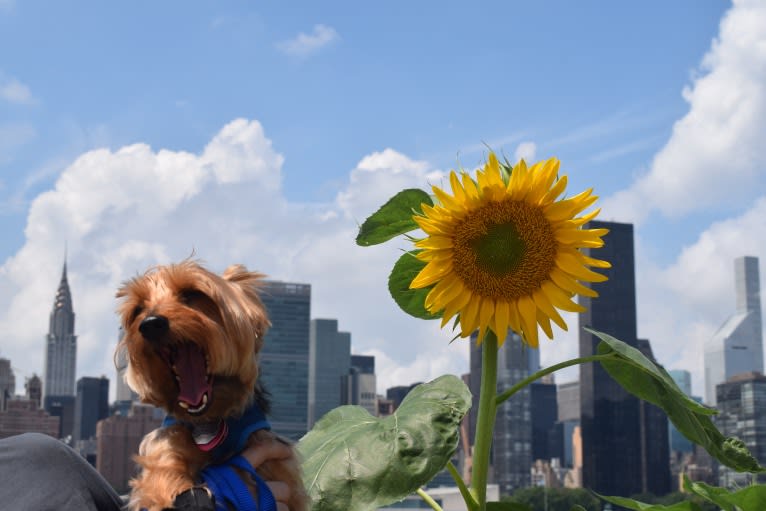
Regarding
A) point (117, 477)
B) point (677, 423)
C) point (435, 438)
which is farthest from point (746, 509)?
point (117, 477)

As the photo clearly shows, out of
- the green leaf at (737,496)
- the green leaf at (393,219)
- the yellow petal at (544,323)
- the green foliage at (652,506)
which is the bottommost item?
the green foliage at (652,506)

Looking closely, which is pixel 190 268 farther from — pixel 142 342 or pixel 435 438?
pixel 435 438

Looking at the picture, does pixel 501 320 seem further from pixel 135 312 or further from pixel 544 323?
pixel 135 312

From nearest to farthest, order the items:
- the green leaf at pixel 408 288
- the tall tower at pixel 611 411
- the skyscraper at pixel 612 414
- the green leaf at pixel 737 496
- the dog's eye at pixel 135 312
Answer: the dog's eye at pixel 135 312 → the green leaf at pixel 737 496 → the green leaf at pixel 408 288 → the skyscraper at pixel 612 414 → the tall tower at pixel 611 411

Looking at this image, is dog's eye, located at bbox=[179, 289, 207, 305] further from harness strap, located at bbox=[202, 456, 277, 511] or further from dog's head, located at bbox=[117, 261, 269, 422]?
harness strap, located at bbox=[202, 456, 277, 511]

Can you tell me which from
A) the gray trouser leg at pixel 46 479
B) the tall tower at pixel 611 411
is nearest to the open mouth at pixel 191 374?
the gray trouser leg at pixel 46 479

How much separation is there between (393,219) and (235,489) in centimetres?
129

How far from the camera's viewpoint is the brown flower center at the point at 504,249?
3.00 metres

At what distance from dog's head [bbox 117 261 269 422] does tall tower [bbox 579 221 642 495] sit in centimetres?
17000

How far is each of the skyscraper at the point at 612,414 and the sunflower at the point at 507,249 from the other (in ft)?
556

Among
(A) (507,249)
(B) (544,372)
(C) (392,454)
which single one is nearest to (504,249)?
(A) (507,249)

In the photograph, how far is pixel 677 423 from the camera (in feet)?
10.8

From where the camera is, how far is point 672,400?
10.6 feet

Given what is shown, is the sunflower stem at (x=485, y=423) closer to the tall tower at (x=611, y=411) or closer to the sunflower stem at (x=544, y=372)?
the sunflower stem at (x=544, y=372)
